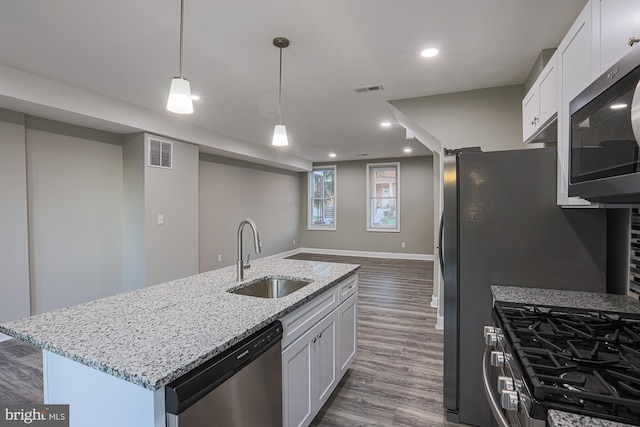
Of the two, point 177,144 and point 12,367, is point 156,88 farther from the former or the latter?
point 12,367

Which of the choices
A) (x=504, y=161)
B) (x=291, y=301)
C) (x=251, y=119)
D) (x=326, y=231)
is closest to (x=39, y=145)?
(x=251, y=119)

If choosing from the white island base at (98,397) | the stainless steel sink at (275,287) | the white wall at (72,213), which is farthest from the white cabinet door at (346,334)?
the white wall at (72,213)

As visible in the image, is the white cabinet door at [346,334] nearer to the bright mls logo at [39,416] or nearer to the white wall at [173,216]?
the bright mls logo at [39,416]

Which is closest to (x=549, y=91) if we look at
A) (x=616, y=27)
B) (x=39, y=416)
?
(x=616, y=27)

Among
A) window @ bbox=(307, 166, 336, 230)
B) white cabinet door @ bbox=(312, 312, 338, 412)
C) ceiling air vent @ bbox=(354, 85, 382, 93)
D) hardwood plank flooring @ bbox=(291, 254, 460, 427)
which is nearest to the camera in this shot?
white cabinet door @ bbox=(312, 312, 338, 412)

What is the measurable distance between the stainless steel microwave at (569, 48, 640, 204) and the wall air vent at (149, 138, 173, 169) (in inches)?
Answer: 179

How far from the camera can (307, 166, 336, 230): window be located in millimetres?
9062

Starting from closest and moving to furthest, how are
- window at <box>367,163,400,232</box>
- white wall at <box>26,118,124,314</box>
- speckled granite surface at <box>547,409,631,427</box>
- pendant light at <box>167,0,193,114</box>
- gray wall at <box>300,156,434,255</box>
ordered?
1. speckled granite surface at <box>547,409,631,427</box>
2. pendant light at <box>167,0,193,114</box>
3. white wall at <box>26,118,124,314</box>
4. gray wall at <box>300,156,434,255</box>
5. window at <box>367,163,400,232</box>

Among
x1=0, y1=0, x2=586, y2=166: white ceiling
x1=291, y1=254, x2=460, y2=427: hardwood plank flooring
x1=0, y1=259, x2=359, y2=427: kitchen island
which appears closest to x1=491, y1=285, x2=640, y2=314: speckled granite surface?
x1=291, y1=254, x2=460, y2=427: hardwood plank flooring

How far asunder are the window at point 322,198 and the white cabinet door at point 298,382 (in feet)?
23.7

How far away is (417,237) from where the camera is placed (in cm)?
806

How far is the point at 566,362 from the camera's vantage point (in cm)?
98

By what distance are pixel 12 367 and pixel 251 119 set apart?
3701 mm

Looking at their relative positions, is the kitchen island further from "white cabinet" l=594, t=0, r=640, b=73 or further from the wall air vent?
the wall air vent
